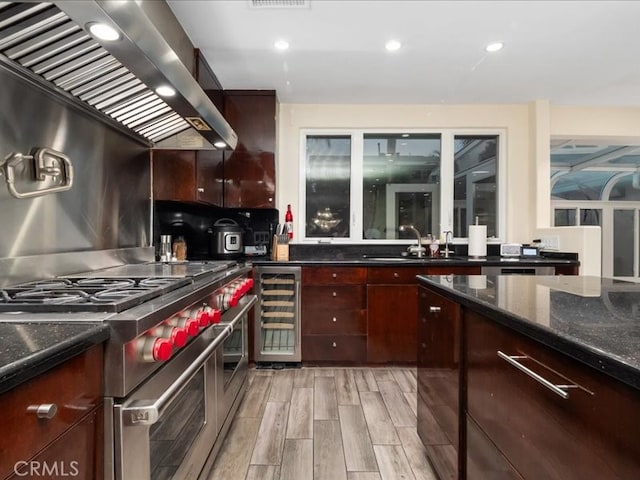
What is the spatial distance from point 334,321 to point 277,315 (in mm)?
496

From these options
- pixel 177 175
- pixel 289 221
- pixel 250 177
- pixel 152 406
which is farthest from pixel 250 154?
pixel 152 406

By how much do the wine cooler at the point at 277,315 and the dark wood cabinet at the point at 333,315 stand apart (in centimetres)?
8

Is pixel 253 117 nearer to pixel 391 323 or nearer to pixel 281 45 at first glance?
pixel 281 45

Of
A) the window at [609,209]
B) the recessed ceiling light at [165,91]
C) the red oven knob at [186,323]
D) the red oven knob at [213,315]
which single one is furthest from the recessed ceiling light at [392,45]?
the window at [609,209]

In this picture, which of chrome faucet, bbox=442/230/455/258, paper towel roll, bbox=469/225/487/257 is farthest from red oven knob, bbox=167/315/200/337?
paper towel roll, bbox=469/225/487/257

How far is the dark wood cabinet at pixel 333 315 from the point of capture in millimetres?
2906

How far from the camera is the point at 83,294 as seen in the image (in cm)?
105

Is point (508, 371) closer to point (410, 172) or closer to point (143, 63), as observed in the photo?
point (143, 63)

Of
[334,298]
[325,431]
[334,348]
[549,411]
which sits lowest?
[325,431]

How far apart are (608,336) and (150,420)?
1090 millimetres

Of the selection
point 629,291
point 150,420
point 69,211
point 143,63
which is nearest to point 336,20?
point 143,63

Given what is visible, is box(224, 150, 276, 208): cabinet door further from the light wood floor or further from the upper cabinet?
the light wood floor

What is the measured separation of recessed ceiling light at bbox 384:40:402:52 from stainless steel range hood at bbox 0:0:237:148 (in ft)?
4.48

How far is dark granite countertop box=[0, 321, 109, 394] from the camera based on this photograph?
56 centimetres
